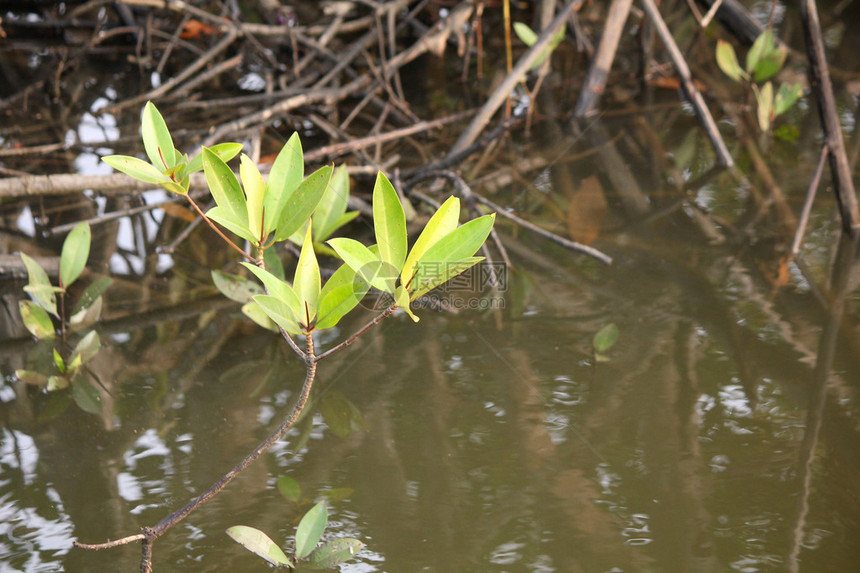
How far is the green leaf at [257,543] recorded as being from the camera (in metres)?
0.91

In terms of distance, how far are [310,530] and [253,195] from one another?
16.2 inches

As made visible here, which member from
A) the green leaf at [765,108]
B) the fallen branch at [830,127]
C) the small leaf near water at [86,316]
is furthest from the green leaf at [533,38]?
the small leaf near water at [86,316]

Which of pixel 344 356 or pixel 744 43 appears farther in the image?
pixel 744 43

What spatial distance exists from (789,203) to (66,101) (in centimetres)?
234

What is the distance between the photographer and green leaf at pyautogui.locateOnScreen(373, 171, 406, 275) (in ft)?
2.30

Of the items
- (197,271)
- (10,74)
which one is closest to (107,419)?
(197,271)

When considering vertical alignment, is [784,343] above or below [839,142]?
below

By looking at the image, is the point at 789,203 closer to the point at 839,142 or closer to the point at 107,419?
the point at 839,142

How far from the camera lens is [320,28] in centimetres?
273

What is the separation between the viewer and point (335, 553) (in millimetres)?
926

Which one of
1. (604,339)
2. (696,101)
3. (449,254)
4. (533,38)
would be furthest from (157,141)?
(533,38)

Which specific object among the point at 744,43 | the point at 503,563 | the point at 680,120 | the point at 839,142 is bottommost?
the point at 503,563

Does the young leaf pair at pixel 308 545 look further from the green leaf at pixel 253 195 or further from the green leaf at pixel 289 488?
the green leaf at pixel 253 195

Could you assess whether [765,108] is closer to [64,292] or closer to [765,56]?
[765,56]
